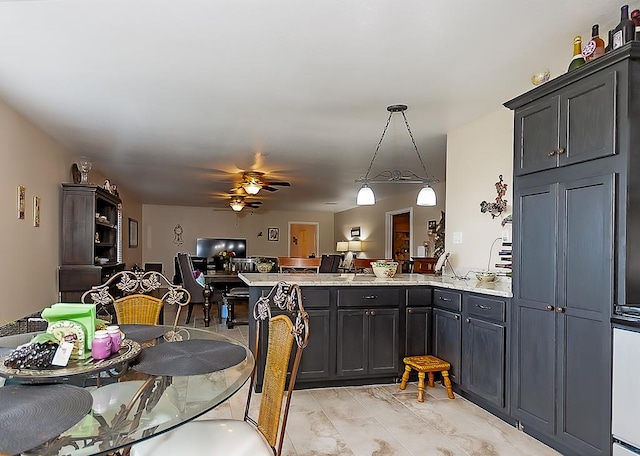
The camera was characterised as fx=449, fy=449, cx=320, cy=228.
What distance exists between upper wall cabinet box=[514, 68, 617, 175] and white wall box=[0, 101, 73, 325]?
12.8 feet

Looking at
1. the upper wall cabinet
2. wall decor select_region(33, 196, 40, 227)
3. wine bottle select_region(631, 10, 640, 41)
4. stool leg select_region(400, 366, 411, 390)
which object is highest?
wine bottle select_region(631, 10, 640, 41)

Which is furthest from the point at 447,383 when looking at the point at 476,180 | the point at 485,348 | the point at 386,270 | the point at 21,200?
the point at 21,200

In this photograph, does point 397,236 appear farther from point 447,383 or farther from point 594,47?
point 594,47

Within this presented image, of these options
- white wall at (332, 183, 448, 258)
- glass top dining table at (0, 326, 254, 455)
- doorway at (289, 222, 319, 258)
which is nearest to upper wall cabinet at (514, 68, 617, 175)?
glass top dining table at (0, 326, 254, 455)

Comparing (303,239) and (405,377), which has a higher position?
(303,239)

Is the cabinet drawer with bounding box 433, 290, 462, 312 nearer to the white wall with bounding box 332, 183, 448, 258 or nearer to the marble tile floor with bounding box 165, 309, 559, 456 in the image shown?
the marble tile floor with bounding box 165, 309, 559, 456

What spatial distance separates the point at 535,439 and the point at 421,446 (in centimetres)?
70

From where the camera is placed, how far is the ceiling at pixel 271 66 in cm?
224

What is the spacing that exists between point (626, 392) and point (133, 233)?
9893mm

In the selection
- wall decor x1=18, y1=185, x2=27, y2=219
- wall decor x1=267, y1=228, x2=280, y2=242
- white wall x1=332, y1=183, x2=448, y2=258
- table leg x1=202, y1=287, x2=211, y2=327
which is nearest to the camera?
wall decor x1=18, y1=185, x2=27, y2=219

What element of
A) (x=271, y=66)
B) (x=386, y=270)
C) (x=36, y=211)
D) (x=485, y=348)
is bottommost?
(x=485, y=348)

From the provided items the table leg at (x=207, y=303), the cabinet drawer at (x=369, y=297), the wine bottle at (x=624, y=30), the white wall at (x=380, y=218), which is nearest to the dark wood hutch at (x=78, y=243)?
the table leg at (x=207, y=303)

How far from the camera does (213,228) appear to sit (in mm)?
12461

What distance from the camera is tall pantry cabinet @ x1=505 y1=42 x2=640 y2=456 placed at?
6.97 ft
